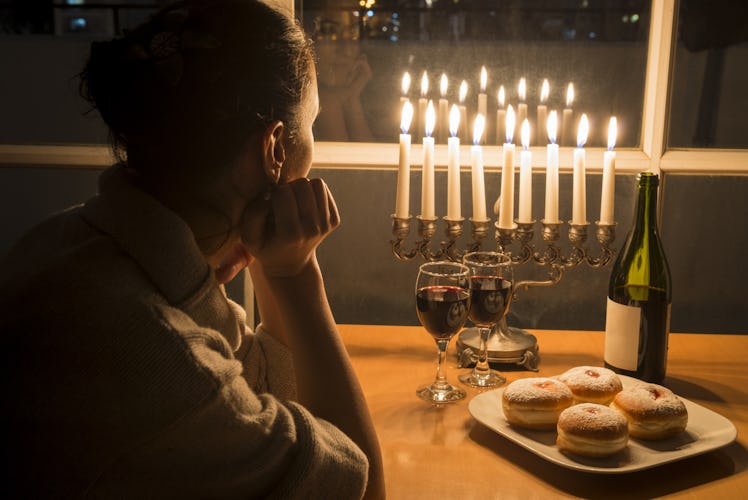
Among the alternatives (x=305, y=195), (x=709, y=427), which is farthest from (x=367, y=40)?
(x=709, y=427)

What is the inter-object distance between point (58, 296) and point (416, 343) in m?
0.91

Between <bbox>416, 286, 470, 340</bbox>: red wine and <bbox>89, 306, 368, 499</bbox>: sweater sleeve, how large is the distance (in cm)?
42

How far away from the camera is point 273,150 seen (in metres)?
0.95

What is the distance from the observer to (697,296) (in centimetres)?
179

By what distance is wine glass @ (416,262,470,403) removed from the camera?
1211 millimetres

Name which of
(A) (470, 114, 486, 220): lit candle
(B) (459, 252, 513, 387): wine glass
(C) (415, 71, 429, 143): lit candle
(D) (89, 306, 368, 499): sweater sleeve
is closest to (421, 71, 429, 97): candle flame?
(C) (415, 71, 429, 143): lit candle

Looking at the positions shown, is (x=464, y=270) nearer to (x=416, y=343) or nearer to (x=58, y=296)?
(x=416, y=343)

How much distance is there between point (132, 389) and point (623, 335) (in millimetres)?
872

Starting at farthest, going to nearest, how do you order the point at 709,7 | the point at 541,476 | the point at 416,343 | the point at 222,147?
the point at 709,7 < the point at 416,343 < the point at 541,476 < the point at 222,147

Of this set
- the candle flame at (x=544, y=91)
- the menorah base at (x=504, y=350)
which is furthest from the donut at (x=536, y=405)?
the candle flame at (x=544, y=91)

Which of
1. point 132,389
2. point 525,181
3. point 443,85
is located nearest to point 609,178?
point 525,181

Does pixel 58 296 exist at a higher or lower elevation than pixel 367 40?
lower

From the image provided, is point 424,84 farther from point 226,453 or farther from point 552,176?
point 226,453

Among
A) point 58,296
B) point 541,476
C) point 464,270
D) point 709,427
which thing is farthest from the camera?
point 464,270
